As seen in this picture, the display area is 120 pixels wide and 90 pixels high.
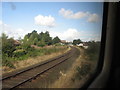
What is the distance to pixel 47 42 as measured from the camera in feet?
5.51

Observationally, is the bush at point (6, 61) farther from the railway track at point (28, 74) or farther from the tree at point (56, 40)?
the tree at point (56, 40)

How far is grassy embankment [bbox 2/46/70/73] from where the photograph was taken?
1321mm

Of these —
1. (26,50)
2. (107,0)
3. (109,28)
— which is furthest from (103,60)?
(26,50)

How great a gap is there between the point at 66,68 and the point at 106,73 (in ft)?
3.60

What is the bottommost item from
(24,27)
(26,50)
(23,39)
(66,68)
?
(66,68)

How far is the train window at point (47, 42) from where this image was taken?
1.31 meters

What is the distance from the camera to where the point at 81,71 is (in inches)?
90.9

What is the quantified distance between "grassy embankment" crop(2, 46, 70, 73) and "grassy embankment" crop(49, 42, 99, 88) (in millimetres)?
402

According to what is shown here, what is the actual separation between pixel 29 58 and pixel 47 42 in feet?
1.13

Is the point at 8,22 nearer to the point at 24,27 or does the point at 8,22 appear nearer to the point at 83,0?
the point at 24,27

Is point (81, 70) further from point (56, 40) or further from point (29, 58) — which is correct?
point (29, 58)

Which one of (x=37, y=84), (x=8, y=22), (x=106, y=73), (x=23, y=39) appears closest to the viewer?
(x=8, y=22)

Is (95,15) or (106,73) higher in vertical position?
(95,15)

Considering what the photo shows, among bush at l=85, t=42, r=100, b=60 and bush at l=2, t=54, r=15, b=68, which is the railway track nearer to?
bush at l=2, t=54, r=15, b=68
